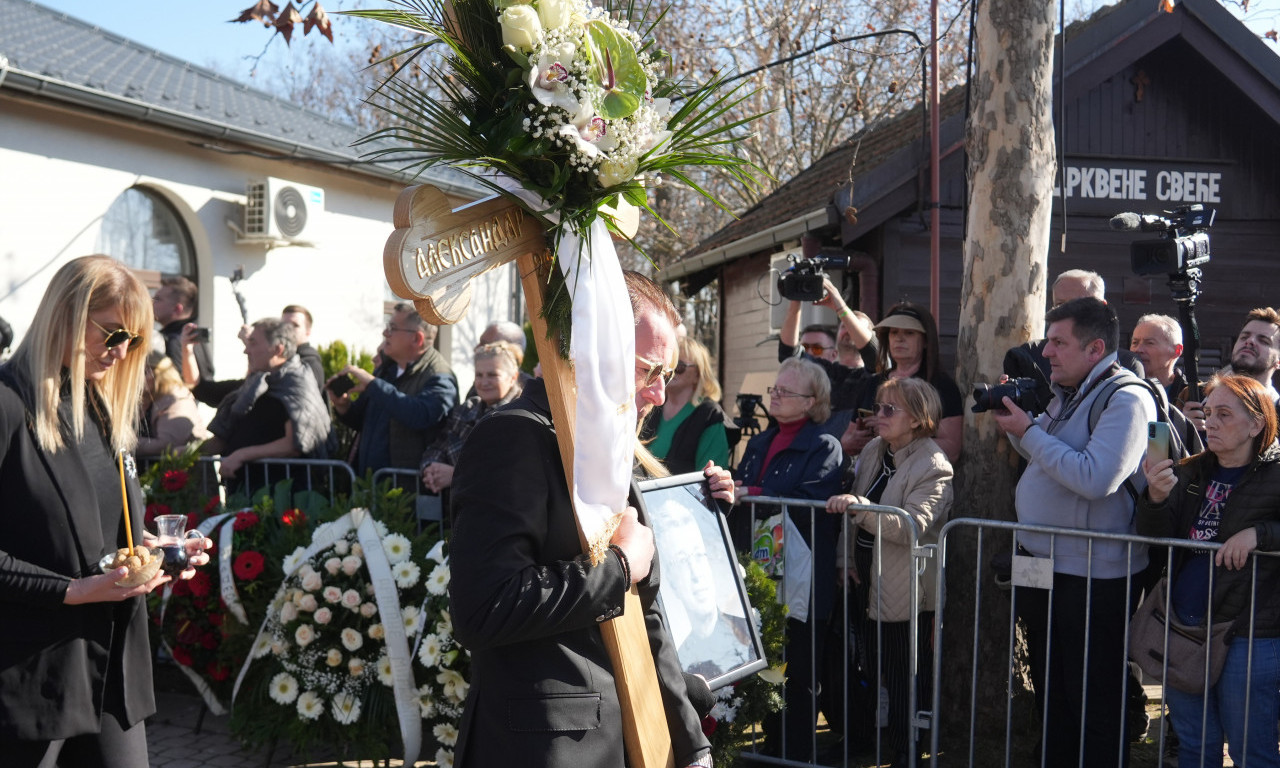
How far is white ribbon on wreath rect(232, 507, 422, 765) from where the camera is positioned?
15.1ft

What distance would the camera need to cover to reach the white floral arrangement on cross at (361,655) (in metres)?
4.57

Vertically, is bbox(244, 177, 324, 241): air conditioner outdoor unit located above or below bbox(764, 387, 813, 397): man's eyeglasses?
above

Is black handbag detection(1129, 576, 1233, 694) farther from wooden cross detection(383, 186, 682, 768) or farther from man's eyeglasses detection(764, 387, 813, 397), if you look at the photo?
Answer: wooden cross detection(383, 186, 682, 768)

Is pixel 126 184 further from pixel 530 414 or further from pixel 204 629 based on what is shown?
pixel 530 414

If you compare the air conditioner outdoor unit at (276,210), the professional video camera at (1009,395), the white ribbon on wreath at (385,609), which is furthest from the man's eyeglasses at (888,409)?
the air conditioner outdoor unit at (276,210)

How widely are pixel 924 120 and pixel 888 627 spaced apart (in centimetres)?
466

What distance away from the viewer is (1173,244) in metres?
4.80

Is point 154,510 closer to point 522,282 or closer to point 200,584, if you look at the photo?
point 200,584

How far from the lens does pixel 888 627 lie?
473 centimetres

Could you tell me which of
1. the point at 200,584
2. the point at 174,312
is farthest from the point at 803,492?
the point at 174,312

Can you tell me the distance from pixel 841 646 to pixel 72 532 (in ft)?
11.2

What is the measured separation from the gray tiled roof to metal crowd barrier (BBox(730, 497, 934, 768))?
5.31 metres

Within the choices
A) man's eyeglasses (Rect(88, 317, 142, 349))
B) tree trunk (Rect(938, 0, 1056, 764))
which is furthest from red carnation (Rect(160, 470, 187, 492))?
tree trunk (Rect(938, 0, 1056, 764))

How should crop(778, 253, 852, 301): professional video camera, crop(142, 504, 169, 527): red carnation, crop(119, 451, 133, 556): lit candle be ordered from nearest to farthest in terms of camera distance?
crop(119, 451, 133, 556): lit candle
crop(142, 504, 169, 527): red carnation
crop(778, 253, 852, 301): professional video camera
